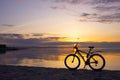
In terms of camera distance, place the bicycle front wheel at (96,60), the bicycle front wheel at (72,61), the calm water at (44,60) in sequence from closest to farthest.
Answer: the bicycle front wheel at (96,60), the bicycle front wheel at (72,61), the calm water at (44,60)

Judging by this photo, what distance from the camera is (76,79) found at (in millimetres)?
12438

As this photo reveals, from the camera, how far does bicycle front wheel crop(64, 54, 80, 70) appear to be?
15773 millimetres

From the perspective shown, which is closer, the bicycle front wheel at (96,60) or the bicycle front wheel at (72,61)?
the bicycle front wheel at (96,60)

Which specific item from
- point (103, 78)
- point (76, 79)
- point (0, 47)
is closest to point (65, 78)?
point (76, 79)

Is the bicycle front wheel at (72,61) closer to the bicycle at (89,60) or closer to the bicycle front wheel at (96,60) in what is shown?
the bicycle at (89,60)

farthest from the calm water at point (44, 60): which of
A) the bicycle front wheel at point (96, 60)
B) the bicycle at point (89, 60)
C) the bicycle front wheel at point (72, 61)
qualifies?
the bicycle front wheel at point (96, 60)

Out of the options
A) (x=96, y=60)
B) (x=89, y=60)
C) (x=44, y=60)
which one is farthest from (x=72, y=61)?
(x=44, y=60)

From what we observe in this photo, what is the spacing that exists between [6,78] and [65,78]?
2.82m

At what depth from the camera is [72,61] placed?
15.7 meters

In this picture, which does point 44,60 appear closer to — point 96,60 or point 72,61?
point 72,61

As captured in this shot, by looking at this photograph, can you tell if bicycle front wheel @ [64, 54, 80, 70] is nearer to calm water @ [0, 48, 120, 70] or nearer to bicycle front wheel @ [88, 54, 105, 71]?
bicycle front wheel @ [88, 54, 105, 71]

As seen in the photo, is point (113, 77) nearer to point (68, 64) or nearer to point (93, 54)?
point (93, 54)

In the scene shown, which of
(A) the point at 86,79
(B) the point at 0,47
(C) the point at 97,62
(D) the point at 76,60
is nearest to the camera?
(A) the point at 86,79

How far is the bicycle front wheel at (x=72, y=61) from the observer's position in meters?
15.8
